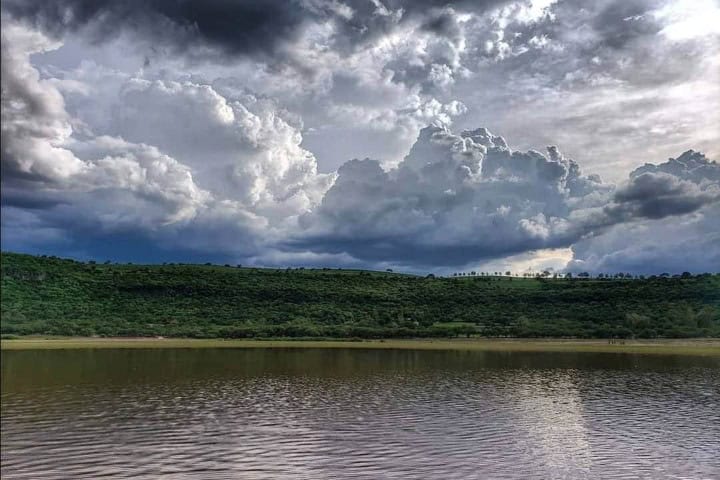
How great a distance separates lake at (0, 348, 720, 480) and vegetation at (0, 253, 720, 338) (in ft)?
135

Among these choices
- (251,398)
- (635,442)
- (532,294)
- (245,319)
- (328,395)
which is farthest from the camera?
(532,294)

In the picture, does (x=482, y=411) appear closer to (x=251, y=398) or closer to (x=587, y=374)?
(x=251, y=398)

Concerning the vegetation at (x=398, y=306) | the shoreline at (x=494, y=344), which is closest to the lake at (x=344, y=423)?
the shoreline at (x=494, y=344)

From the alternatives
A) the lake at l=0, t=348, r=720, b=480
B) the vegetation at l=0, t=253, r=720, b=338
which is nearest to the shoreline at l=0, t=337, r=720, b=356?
the vegetation at l=0, t=253, r=720, b=338

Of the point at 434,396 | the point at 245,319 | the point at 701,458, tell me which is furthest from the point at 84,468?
the point at 245,319

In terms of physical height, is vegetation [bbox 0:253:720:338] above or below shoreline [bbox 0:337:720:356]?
above

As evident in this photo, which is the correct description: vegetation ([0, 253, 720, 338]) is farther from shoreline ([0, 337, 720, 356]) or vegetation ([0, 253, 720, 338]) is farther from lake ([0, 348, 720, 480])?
lake ([0, 348, 720, 480])

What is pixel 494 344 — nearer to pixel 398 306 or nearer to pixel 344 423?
pixel 398 306

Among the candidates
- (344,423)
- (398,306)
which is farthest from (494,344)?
(344,423)

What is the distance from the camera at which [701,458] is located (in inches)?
1032

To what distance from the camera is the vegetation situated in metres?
117

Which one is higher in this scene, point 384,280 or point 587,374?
point 384,280

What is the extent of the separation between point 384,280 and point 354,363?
390 ft

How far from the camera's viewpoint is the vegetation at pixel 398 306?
384ft
